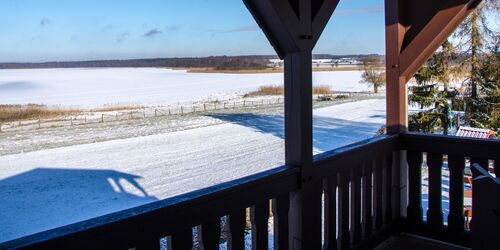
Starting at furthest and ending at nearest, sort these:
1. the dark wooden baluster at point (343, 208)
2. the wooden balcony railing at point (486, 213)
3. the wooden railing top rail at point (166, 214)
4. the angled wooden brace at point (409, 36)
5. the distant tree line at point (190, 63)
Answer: the angled wooden brace at point (409, 36)
the dark wooden baluster at point (343, 208)
the distant tree line at point (190, 63)
the wooden railing top rail at point (166, 214)
the wooden balcony railing at point (486, 213)

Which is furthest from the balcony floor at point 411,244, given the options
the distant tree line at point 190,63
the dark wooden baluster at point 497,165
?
the distant tree line at point 190,63

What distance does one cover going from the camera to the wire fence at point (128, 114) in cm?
144

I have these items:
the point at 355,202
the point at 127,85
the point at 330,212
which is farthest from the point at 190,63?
the point at 355,202

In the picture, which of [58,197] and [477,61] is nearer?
[58,197]

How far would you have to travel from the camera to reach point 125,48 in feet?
6.68

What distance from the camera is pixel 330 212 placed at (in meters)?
2.42

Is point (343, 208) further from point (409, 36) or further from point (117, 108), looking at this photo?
point (117, 108)

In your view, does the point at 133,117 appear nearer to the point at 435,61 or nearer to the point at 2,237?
the point at 2,237

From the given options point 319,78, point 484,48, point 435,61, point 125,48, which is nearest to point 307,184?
point 319,78

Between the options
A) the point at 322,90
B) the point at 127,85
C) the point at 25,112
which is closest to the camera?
the point at 25,112

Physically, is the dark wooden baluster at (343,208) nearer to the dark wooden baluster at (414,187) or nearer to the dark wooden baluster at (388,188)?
the dark wooden baluster at (388,188)

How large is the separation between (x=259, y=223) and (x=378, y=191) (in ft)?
4.01

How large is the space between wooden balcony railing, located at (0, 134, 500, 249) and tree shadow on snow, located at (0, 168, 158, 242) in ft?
0.87

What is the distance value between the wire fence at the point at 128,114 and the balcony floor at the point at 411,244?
136 cm
